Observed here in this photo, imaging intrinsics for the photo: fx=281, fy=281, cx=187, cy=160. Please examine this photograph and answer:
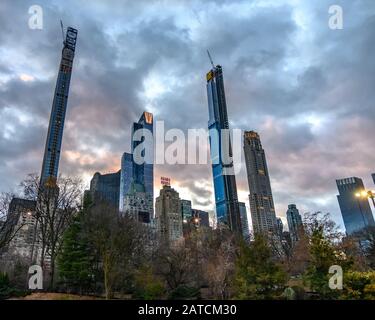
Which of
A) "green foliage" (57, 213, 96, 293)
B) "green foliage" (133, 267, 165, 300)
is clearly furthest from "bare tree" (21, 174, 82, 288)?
"green foliage" (133, 267, 165, 300)

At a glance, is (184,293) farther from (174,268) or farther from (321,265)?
(321,265)

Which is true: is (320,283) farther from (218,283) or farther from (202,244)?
(202,244)

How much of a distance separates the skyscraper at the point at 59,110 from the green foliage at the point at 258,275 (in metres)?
147

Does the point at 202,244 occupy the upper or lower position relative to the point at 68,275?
upper

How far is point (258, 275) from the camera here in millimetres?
20844

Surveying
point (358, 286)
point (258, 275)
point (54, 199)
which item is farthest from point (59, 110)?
point (358, 286)

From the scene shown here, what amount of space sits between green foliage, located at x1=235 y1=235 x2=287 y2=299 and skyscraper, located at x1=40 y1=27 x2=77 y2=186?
14728 centimetres

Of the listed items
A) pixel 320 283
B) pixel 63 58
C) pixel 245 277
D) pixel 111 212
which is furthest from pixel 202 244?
pixel 63 58

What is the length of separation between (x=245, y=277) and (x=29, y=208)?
2587 centimetres

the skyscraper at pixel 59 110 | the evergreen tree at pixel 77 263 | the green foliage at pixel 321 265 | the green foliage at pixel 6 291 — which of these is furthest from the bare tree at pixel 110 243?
the skyscraper at pixel 59 110

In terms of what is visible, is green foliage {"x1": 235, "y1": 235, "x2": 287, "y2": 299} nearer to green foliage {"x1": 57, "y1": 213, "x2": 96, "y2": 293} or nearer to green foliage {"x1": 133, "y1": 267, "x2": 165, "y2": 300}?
green foliage {"x1": 133, "y1": 267, "x2": 165, "y2": 300}

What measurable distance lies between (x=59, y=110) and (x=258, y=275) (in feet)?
549

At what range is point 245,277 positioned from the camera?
21750 mm

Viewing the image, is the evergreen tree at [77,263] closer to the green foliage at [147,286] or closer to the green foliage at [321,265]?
the green foliage at [147,286]
